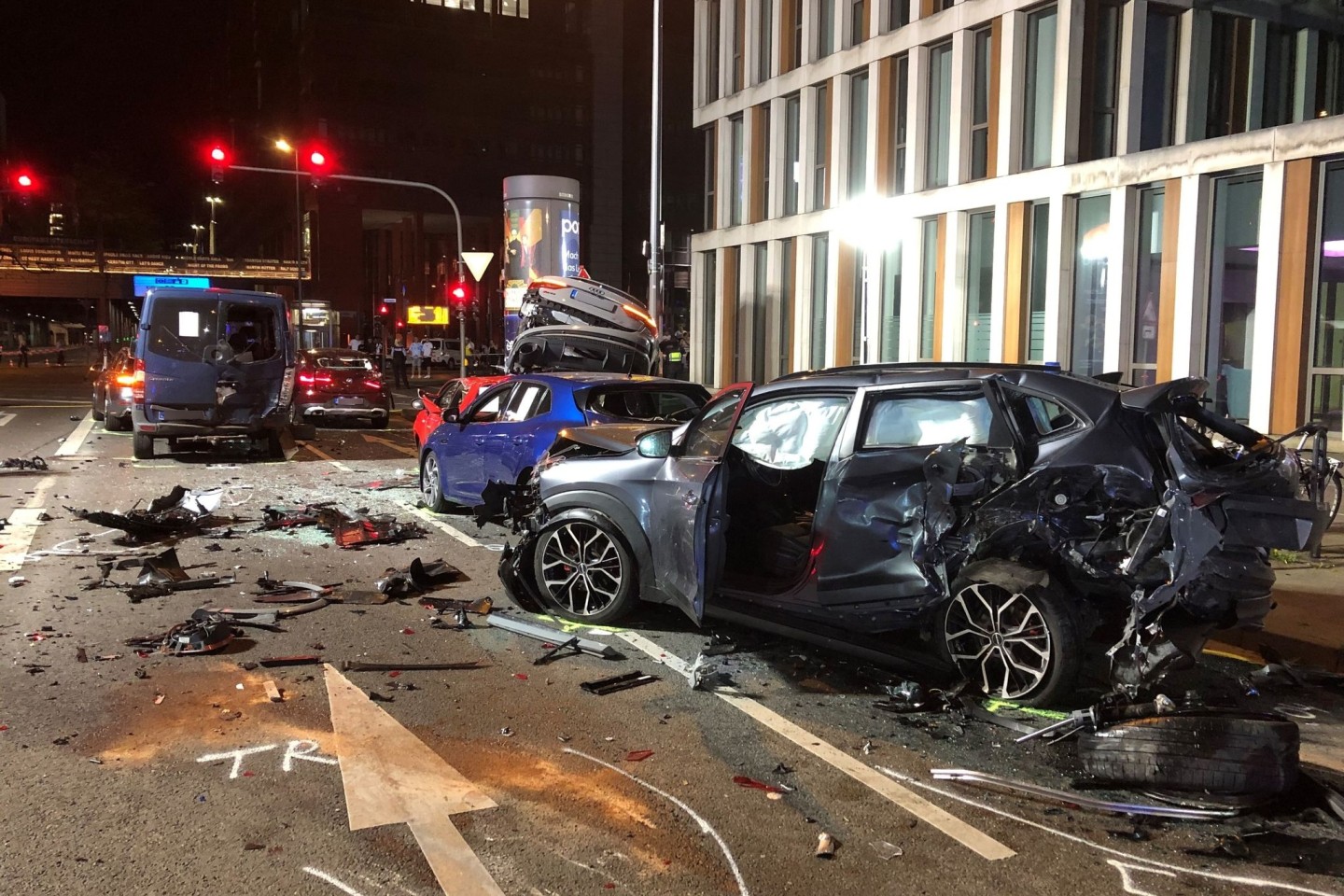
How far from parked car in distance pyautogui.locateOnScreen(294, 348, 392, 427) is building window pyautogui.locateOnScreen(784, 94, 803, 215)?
481 inches

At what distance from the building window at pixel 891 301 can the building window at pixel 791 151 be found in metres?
4.08

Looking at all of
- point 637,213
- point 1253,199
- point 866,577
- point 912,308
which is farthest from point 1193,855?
point 637,213

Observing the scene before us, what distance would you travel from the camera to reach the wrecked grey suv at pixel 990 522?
4539mm

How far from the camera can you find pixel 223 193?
115m

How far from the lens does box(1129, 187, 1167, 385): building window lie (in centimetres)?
1808

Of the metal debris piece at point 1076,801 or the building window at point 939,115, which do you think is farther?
the building window at point 939,115

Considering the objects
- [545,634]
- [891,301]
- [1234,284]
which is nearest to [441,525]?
[545,634]

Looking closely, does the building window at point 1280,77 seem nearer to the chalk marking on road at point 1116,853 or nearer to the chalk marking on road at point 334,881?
the chalk marking on road at point 1116,853

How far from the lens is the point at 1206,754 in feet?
12.8

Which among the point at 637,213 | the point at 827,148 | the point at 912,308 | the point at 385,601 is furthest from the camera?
the point at 637,213

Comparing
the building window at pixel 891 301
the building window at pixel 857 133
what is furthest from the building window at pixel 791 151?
the building window at pixel 891 301

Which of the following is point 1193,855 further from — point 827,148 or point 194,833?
point 827,148

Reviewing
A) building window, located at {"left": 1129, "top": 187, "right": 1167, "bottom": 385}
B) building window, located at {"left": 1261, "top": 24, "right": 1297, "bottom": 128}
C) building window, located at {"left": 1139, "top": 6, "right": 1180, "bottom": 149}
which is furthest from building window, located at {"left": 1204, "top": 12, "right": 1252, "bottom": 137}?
building window, located at {"left": 1129, "top": 187, "right": 1167, "bottom": 385}

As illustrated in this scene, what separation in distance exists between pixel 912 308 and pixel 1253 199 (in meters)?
7.51
